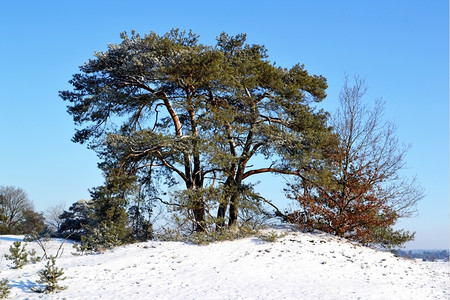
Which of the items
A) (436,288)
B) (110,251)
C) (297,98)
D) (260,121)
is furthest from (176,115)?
(436,288)

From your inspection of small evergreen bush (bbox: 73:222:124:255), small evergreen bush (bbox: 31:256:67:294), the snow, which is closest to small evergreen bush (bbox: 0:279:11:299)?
the snow

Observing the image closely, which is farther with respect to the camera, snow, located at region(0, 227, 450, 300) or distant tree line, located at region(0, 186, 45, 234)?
distant tree line, located at region(0, 186, 45, 234)

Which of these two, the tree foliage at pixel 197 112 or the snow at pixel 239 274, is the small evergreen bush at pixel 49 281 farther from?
the tree foliage at pixel 197 112

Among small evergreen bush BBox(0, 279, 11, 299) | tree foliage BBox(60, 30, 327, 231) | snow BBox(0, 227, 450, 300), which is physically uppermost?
tree foliage BBox(60, 30, 327, 231)

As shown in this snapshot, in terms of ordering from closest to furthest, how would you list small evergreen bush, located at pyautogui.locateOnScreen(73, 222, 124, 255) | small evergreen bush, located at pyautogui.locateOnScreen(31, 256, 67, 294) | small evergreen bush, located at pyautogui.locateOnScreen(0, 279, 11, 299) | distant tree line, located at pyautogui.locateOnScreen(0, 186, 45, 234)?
small evergreen bush, located at pyautogui.locateOnScreen(0, 279, 11, 299) < small evergreen bush, located at pyautogui.locateOnScreen(31, 256, 67, 294) < small evergreen bush, located at pyautogui.locateOnScreen(73, 222, 124, 255) < distant tree line, located at pyautogui.locateOnScreen(0, 186, 45, 234)

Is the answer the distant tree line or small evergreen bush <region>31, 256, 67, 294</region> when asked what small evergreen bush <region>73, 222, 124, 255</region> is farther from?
the distant tree line

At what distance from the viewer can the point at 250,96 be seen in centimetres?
1412

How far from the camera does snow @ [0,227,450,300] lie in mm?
7334

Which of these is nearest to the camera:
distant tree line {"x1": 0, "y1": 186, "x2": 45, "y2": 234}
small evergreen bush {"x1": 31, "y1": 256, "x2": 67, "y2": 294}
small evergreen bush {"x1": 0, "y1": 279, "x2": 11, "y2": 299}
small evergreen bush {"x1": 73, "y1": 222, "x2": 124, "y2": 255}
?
small evergreen bush {"x1": 0, "y1": 279, "x2": 11, "y2": 299}

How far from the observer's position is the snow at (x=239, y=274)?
→ 7.33 meters

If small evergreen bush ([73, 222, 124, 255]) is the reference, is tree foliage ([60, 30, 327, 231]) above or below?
above

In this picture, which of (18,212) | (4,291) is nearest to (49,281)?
(4,291)

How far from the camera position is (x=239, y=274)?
27.5 ft

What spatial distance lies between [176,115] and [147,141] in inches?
110
